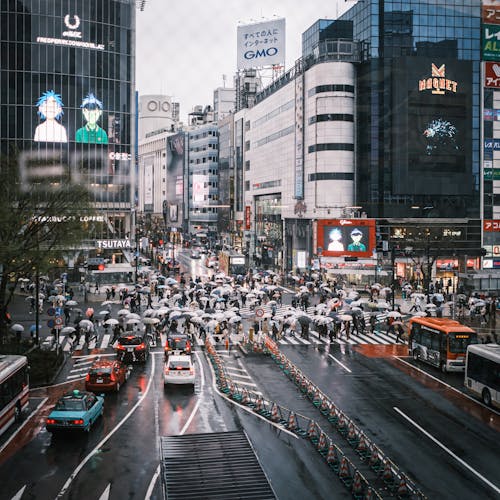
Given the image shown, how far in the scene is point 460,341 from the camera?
31.3 meters

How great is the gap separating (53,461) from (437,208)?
6936cm

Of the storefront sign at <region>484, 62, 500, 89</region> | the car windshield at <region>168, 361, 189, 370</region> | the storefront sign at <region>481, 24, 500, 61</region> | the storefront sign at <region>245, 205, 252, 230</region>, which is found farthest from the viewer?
the storefront sign at <region>245, 205, 252, 230</region>

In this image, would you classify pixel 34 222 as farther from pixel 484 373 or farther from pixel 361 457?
pixel 484 373

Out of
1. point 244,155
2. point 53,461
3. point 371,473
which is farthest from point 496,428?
point 244,155

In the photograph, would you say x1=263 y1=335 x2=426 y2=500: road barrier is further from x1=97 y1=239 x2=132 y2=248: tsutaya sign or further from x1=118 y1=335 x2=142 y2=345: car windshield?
x1=97 y1=239 x2=132 y2=248: tsutaya sign

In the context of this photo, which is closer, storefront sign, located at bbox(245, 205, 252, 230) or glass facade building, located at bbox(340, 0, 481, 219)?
glass facade building, located at bbox(340, 0, 481, 219)

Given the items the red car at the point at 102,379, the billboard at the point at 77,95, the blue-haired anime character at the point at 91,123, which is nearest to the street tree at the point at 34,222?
the red car at the point at 102,379

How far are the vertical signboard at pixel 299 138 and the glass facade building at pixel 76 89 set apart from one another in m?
22.5

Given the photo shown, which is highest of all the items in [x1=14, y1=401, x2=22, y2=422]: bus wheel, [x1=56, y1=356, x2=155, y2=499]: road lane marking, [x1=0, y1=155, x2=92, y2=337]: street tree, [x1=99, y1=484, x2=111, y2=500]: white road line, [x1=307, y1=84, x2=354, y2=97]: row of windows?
[x1=307, y1=84, x2=354, y2=97]: row of windows

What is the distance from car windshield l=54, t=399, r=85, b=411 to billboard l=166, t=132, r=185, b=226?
524 feet

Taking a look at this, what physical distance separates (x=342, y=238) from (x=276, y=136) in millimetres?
30900

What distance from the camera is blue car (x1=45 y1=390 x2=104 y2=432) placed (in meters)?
20.7

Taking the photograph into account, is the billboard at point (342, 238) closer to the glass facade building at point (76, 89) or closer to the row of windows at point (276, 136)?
the row of windows at point (276, 136)

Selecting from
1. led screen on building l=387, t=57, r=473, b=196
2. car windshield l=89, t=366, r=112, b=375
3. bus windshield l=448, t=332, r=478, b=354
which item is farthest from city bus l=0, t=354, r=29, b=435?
led screen on building l=387, t=57, r=473, b=196
